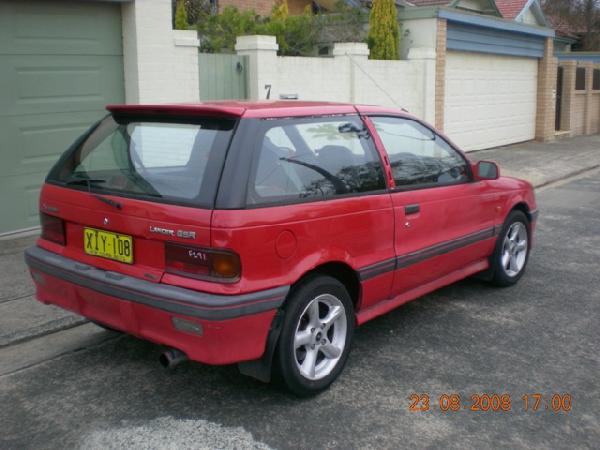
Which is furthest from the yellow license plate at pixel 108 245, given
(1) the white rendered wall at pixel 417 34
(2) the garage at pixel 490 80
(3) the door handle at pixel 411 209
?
(2) the garage at pixel 490 80

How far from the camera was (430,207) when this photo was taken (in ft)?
16.4

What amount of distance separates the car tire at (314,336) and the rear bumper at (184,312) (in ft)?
0.50

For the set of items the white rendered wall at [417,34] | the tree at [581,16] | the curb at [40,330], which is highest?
the tree at [581,16]

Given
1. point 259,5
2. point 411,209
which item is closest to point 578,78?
point 259,5

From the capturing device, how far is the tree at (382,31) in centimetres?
1379

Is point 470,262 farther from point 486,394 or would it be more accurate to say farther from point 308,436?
point 308,436

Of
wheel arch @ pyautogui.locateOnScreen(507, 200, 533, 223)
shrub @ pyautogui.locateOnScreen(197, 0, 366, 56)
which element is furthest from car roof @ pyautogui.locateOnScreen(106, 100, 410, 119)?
shrub @ pyautogui.locateOnScreen(197, 0, 366, 56)

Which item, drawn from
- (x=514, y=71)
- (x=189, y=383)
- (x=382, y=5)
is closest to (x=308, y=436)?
(x=189, y=383)

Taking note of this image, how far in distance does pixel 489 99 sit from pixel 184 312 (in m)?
14.8

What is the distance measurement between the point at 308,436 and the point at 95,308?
139cm

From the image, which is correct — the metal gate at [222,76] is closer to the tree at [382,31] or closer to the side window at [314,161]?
the tree at [382,31]

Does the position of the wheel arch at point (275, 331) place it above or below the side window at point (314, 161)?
below

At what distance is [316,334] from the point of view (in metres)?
4.11

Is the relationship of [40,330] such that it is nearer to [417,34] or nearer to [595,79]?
[417,34]
